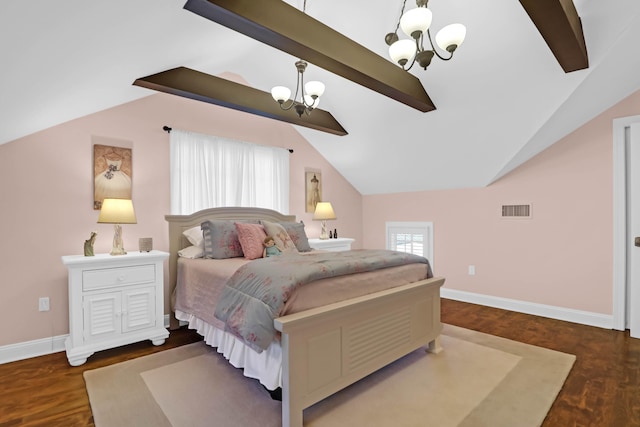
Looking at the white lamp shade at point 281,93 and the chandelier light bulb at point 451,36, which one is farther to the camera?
the white lamp shade at point 281,93

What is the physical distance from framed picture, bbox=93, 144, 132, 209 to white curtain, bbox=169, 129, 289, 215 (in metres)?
0.43

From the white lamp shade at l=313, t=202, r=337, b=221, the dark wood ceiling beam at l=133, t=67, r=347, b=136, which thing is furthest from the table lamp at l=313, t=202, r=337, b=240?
the dark wood ceiling beam at l=133, t=67, r=347, b=136

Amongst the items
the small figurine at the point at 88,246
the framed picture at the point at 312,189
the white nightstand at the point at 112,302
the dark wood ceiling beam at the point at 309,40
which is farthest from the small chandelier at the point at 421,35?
the framed picture at the point at 312,189

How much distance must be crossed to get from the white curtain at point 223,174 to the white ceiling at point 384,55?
0.73 m

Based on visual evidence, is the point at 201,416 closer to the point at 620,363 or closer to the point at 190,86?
the point at 190,86

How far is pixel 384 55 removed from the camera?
2.98 meters

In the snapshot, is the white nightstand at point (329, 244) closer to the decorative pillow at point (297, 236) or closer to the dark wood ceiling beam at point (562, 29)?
the decorative pillow at point (297, 236)

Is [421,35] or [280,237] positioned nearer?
[421,35]

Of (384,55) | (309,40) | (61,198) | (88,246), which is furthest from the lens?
(384,55)

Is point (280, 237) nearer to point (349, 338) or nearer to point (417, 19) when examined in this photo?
point (349, 338)

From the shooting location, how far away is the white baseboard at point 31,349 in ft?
8.41

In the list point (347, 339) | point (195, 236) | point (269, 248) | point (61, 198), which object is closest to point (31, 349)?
point (61, 198)

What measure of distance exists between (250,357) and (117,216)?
1.73 metres

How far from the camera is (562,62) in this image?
A: 2365 mm
